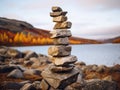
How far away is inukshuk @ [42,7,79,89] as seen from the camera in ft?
39.5

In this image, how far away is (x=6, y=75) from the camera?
1606cm

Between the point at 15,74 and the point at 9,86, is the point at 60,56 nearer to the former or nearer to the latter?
the point at 9,86

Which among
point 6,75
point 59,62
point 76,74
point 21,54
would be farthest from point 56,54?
point 21,54

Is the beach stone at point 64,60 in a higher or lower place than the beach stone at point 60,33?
lower

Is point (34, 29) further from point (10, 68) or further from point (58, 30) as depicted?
point (58, 30)

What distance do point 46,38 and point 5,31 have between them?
3.37 metres

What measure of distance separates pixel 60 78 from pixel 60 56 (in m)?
0.96

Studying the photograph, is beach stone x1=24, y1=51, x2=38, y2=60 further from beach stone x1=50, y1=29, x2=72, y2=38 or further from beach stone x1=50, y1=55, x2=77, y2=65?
beach stone x1=50, y1=29, x2=72, y2=38

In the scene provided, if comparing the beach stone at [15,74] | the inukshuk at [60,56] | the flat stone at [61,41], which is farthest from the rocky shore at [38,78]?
the flat stone at [61,41]

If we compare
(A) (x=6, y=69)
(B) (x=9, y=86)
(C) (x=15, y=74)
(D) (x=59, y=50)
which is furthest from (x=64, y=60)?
(A) (x=6, y=69)

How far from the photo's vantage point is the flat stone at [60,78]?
39.3 ft

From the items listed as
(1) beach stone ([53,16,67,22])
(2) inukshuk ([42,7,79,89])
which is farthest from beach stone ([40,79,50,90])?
(1) beach stone ([53,16,67,22])

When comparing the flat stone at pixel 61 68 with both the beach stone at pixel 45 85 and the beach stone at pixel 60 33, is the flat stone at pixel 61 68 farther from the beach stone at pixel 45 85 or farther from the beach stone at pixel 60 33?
the beach stone at pixel 60 33

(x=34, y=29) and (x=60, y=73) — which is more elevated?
(x=34, y=29)
